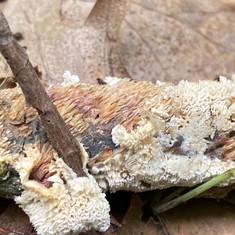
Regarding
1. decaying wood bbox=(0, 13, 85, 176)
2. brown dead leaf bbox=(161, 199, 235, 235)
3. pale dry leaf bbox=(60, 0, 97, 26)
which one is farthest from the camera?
pale dry leaf bbox=(60, 0, 97, 26)

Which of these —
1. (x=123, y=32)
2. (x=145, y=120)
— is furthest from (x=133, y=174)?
(x=123, y=32)

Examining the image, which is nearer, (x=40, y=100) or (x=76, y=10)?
(x=40, y=100)

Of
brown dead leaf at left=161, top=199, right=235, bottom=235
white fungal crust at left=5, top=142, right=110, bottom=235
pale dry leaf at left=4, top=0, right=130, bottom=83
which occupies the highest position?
pale dry leaf at left=4, top=0, right=130, bottom=83

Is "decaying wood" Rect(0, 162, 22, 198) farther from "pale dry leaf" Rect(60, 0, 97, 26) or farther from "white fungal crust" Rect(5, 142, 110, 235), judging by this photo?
"pale dry leaf" Rect(60, 0, 97, 26)

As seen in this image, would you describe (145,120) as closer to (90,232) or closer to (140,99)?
(140,99)

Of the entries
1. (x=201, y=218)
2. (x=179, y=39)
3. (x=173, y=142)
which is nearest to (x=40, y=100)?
(x=173, y=142)

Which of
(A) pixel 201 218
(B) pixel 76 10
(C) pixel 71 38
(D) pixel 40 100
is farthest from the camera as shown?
(B) pixel 76 10

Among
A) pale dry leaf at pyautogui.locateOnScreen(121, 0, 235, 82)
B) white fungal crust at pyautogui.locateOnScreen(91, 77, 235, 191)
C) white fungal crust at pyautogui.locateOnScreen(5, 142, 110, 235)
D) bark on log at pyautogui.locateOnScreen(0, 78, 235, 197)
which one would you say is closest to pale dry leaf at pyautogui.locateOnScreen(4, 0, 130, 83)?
pale dry leaf at pyautogui.locateOnScreen(121, 0, 235, 82)

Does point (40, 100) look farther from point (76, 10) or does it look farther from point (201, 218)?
point (76, 10)
